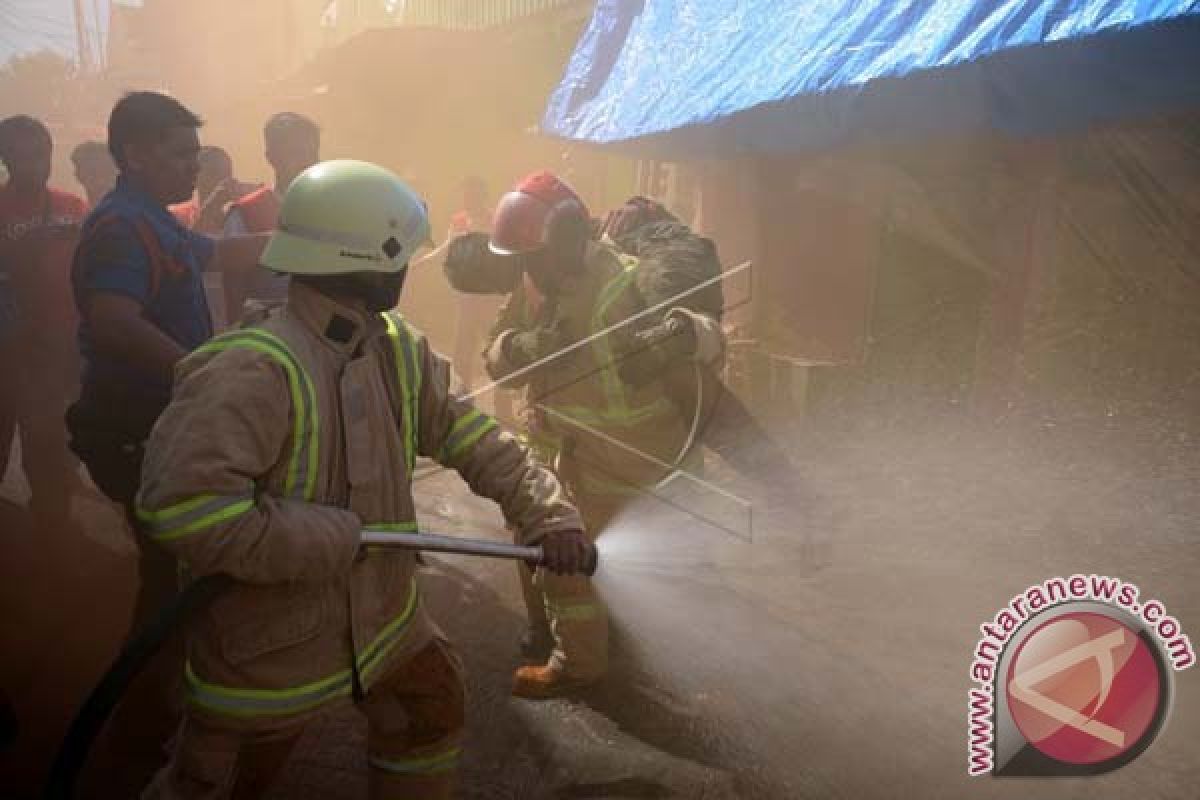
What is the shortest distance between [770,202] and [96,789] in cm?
677

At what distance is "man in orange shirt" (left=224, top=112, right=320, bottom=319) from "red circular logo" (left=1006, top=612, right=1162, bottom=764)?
11.4ft

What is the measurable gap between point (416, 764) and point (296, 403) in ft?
3.42

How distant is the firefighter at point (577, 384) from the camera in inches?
140

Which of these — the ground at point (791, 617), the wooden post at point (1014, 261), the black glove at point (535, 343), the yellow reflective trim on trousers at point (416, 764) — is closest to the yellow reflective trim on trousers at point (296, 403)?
the yellow reflective trim on trousers at point (416, 764)

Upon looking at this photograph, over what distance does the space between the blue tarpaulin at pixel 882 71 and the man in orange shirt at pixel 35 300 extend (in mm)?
4406

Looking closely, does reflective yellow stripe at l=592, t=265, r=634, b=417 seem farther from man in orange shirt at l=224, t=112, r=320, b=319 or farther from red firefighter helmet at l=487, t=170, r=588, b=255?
man in orange shirt at l=224, t=112, r=320, b=319

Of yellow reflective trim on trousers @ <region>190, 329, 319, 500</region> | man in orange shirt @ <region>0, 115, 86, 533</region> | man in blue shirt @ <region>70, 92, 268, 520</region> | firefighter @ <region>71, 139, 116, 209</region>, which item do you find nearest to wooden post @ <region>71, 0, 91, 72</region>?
firefighter @ <region>71, 139, 116, 209</region>

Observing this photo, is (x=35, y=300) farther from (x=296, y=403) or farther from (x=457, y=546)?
(x=457, y=546)

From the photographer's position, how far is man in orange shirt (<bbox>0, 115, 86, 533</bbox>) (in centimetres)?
445

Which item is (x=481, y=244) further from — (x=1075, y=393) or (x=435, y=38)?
(x=435, y=38)

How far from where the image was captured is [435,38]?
15.3 m

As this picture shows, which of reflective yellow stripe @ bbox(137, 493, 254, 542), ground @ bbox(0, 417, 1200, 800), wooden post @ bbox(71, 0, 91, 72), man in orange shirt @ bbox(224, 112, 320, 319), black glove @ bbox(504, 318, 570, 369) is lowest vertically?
ground @ bbox(0, 417, 1200, 800)

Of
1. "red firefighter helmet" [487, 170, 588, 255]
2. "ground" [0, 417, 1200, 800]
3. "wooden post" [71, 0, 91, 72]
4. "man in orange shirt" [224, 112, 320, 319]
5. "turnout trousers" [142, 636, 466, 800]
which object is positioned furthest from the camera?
"wooden post" [71, 0, 91, 72]

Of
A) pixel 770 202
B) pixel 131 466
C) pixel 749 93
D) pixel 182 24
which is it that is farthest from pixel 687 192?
pixel 182 24
